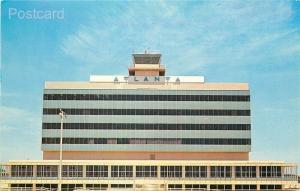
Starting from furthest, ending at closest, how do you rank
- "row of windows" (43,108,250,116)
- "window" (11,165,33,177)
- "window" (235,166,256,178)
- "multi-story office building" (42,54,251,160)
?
"row of windows" (43,108,250,116), "multi-story office building" (42,54,251,160), "window" (235,166,256,178), "window" (11,165,33,177)

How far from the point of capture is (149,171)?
77562mm

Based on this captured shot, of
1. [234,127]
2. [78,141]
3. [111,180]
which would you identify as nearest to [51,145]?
[78,141]

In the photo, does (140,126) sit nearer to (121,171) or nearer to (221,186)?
(121,171)

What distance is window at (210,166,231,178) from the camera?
7788 cm

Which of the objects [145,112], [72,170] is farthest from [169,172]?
[72,170]

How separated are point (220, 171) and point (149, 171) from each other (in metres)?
11.4

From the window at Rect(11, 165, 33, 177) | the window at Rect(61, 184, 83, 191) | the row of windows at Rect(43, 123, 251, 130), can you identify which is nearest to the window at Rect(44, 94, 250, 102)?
the row of windows at Rect(43, 123, 251, 130)

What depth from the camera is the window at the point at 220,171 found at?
255ft

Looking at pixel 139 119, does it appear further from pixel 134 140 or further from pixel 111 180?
pixel 111 180

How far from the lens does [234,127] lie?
85312mm

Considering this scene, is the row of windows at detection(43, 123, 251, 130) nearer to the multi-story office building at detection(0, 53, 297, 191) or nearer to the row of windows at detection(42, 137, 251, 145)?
the multi-story office building at detection(0, 53, 297, 191)

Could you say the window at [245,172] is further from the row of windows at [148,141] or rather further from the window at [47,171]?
the window at [47,171]

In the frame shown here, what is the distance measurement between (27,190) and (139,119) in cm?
2797

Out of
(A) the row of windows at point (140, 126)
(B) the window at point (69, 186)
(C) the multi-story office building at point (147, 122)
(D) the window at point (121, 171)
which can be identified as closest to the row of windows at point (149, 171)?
(D) the window at point (121, 171)
